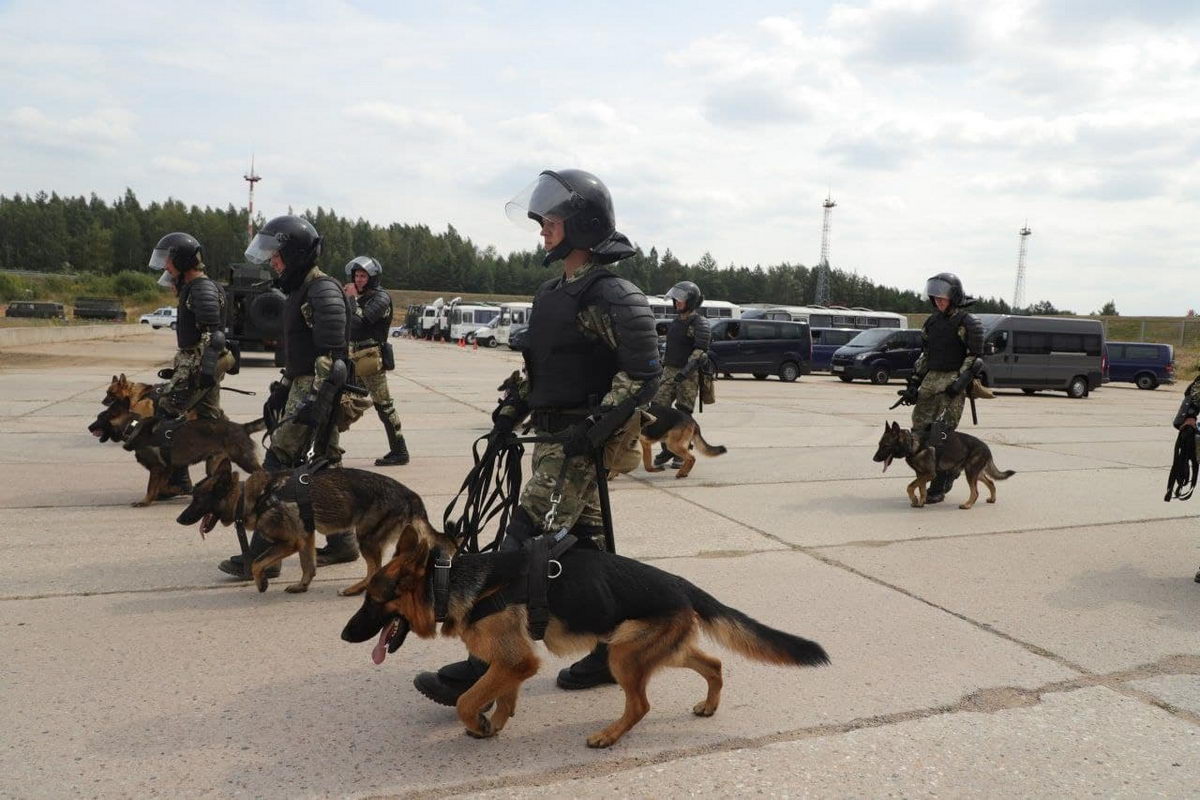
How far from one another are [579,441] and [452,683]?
1062 mm

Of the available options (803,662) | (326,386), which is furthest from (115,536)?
(803,662)

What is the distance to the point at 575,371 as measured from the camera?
3.69m

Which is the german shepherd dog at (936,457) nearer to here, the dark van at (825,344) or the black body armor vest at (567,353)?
the black body armor vest at (567,353)

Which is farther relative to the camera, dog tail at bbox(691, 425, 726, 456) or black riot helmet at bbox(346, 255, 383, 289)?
black riot helmet at bbox(346, 255, 383, 289)

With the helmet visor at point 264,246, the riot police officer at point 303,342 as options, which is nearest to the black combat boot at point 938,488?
the riot police officer at point 303,342

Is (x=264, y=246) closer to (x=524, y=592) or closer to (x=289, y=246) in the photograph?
(x=289, y=246)

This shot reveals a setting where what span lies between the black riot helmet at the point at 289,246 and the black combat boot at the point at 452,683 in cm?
296

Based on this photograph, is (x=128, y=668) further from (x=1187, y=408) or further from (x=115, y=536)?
(x=1187, y=408)

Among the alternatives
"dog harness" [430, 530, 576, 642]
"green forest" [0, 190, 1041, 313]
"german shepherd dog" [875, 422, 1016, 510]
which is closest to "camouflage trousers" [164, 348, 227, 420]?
"dog harness" [430, 530, 576, 642]

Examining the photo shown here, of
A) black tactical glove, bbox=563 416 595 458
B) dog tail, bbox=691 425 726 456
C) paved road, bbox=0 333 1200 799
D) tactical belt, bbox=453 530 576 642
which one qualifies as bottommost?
paved road, bbox=0 333 1200 799

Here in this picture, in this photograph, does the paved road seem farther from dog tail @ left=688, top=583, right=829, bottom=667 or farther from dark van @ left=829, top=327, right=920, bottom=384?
dark van @ left=829, top=327, right=920, bottom=384

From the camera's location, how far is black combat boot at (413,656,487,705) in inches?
134

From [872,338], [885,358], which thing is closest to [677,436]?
[885,358]

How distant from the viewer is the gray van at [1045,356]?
84.4 feet
